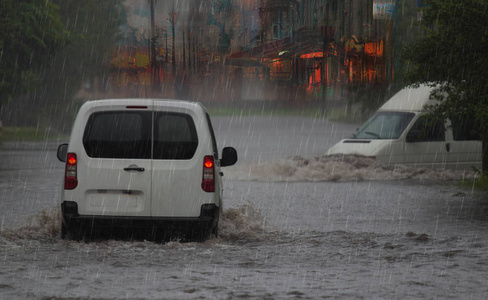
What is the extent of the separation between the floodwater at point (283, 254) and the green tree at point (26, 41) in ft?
62.4

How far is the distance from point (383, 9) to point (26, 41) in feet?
53.2

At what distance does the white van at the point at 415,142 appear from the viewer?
20.6m

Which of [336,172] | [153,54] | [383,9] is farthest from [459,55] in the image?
[153,54]

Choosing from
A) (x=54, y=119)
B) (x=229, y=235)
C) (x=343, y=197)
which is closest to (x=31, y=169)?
(x=343, y=197)

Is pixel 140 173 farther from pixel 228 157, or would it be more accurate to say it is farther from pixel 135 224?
pixel 228 157

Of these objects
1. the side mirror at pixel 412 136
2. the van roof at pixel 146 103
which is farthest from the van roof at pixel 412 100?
the van roof at pixel 146 103

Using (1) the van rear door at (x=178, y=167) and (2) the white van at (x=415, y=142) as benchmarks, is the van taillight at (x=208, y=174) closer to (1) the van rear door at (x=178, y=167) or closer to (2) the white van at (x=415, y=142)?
(1) the van rear door at (x=178, y=167)

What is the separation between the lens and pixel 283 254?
9570 millimetres

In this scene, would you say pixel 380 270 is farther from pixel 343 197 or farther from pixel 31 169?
pixel 31 169

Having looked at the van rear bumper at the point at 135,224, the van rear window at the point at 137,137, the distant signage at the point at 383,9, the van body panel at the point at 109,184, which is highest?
the distant signage at the point at 383,9

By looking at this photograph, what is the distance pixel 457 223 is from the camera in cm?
1286

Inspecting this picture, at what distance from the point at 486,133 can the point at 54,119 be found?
1982 inches

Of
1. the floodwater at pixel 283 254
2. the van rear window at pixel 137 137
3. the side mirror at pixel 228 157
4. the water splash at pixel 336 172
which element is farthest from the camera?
the water splash at pixel 336 172

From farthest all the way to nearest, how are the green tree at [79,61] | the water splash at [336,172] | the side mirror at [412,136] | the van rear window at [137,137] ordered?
the green tree at [79,61], the water splash at [336,172], the side mirror at [412,136], the van rear window at [137,137]
